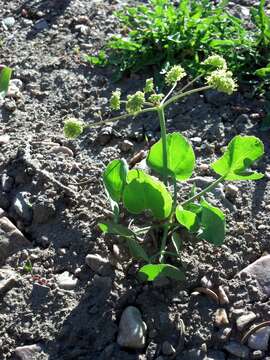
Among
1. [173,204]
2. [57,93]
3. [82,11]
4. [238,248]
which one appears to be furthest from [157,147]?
[82,11]

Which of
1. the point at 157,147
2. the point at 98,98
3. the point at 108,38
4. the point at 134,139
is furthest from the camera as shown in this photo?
the point at 108,38

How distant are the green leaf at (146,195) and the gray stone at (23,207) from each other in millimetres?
519

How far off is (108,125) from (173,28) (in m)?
0.67

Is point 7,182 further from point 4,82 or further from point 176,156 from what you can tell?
point 176,156

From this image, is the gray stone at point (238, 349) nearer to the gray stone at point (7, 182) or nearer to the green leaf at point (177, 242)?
the green leaf at point (177, 242)

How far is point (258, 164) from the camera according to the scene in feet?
8.86

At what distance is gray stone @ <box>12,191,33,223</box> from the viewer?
8.29 ft

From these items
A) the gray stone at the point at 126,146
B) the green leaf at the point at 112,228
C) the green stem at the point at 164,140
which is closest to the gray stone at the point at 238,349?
the green leaf at the point at 112,228

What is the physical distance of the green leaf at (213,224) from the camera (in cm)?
210

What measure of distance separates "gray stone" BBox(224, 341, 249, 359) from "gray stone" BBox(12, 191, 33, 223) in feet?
3.10

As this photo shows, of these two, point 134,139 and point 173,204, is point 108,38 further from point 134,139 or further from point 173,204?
point 173,204

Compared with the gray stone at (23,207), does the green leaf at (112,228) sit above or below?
above

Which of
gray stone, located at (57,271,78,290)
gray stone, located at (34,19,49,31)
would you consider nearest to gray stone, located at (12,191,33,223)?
gray stone, located at (57,271,78,290)

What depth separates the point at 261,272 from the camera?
2.27m
